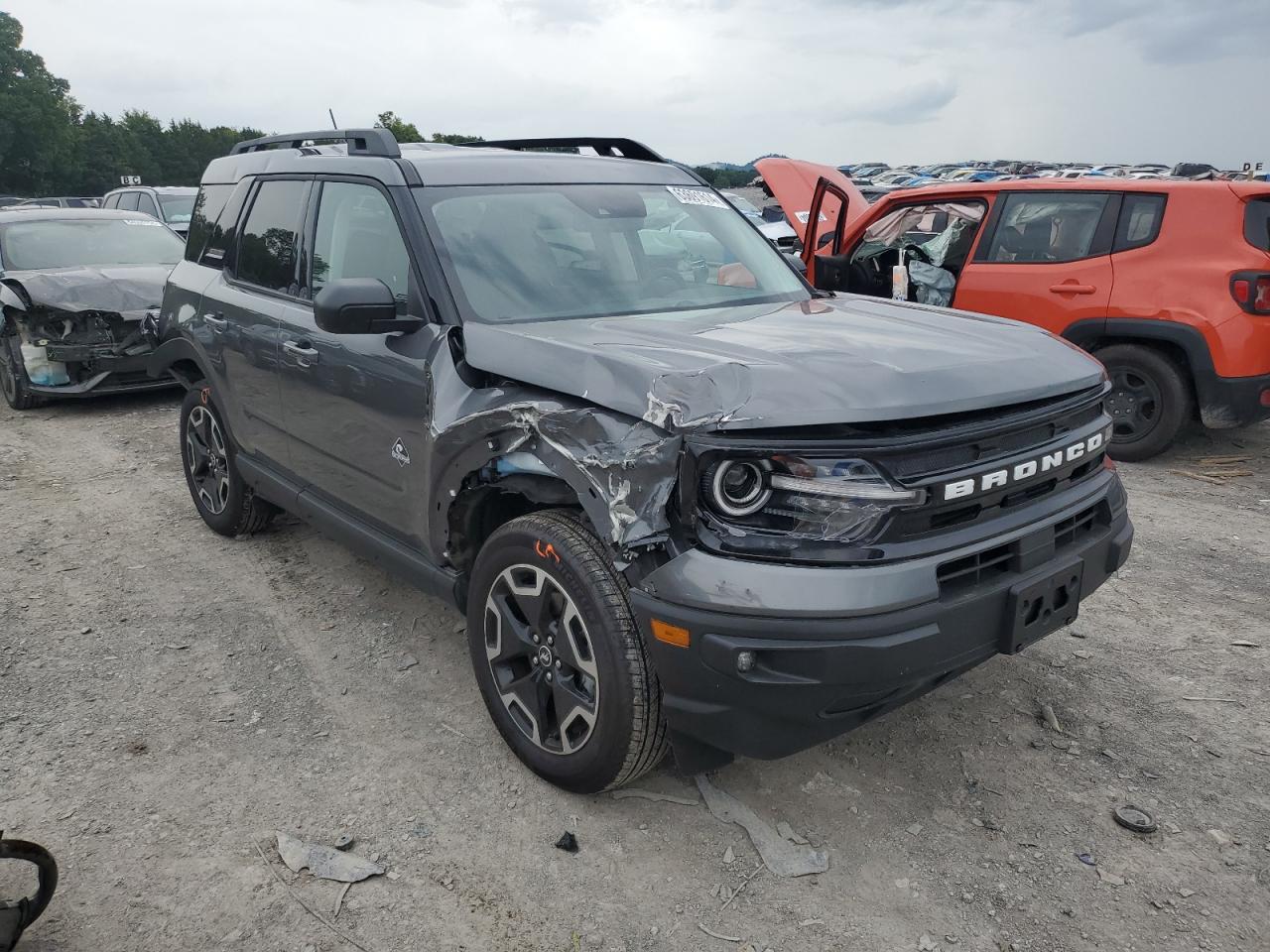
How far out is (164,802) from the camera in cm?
296

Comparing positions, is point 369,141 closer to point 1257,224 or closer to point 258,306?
point 258,306

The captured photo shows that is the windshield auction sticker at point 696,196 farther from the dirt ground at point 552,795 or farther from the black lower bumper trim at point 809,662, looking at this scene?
the black lower bumper trim at point 809,662

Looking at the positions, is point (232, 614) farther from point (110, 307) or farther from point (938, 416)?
point (110, 307)

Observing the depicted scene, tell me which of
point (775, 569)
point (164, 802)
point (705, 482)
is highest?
point (705, 482)

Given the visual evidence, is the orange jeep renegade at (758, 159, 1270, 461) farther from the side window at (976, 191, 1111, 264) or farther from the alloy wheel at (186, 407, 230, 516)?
the alloy wheel at (186, 407, 230, 516)

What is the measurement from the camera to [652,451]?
2.36 m

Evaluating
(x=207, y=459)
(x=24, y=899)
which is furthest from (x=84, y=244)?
(x=24, y=899)

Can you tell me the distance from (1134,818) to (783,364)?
5.49 feet

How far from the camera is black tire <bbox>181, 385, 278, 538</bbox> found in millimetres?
4859

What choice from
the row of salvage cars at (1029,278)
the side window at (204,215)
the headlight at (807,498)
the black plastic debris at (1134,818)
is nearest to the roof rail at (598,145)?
the row of salvage cars at (1029,278)

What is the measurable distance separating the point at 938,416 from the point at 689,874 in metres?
1.40

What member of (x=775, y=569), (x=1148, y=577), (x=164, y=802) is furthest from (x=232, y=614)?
(x=1148, y=577)

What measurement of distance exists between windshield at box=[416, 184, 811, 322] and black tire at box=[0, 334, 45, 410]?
6.54 m

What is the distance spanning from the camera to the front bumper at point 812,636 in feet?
7.39
